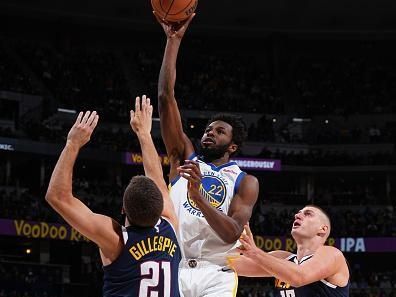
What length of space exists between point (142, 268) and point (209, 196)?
1.38m

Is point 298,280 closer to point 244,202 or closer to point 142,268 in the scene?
point 244,202

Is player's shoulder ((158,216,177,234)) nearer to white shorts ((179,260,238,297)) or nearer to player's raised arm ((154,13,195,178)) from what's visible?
white shorts ((179,260,238,297))

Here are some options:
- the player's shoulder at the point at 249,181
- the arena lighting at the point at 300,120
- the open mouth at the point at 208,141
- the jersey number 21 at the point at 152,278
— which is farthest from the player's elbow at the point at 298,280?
the arena lighting at the point at 300,120

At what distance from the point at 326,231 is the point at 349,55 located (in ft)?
100.0

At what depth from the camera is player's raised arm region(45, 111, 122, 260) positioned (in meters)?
3.69

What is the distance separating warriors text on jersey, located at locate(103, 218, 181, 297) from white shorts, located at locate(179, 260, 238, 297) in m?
1.02

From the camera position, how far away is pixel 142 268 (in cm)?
385

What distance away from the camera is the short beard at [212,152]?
530cm

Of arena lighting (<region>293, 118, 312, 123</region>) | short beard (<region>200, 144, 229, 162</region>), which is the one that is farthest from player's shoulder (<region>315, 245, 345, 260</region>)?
arena lighting (<region>293, 118, 312, 123</region>)

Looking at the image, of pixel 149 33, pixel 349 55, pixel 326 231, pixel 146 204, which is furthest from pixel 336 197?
pixel 146 204

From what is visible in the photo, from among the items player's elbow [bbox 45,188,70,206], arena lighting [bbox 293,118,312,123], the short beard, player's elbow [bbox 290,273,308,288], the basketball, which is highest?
arena lighting [bbox 293,118,312,123]

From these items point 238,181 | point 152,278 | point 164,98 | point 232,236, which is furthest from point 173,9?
point 152,278

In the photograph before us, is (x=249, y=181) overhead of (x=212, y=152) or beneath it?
beneath

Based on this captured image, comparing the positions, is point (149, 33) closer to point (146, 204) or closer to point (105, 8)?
point (105, 8)
